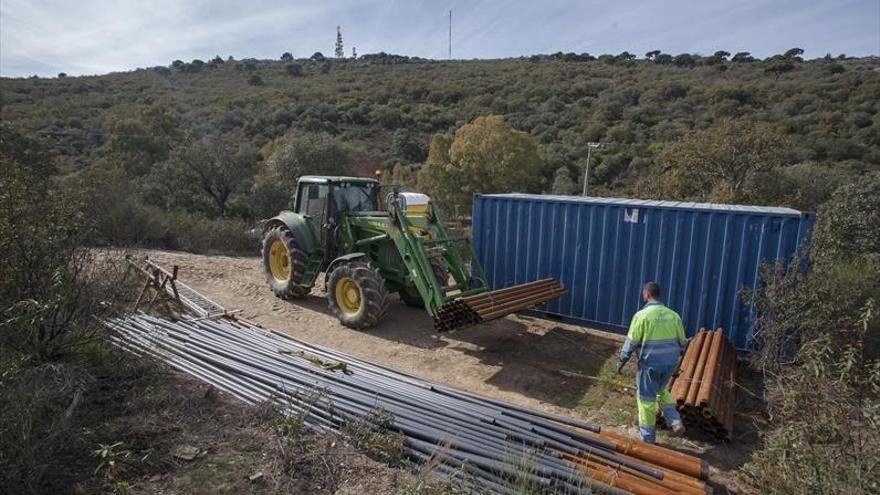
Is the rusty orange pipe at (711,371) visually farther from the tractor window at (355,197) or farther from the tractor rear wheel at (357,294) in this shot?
the tractor window at (355,197)

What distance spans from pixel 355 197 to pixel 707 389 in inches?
254

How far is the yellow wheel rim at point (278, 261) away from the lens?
1012 centimetres

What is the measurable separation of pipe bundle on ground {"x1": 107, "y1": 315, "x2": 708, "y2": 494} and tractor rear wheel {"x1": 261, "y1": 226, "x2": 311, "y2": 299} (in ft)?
9.31

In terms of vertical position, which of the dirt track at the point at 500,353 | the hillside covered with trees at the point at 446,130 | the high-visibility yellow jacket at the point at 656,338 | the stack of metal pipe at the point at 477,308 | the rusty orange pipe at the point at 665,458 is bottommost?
the dirt track at the point at 500,353

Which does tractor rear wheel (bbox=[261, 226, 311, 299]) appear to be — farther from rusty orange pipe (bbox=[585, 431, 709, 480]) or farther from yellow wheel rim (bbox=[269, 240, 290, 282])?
rusty orange pipe (bbox=[585, 431, 709, 480])

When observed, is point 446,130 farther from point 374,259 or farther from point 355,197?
point 374,259

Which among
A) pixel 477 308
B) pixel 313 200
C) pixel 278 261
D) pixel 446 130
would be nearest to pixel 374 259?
pixel 313 200

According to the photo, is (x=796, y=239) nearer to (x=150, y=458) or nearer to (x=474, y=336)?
(x=474, y=336)

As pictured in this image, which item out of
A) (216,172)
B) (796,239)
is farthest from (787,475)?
(216,172)

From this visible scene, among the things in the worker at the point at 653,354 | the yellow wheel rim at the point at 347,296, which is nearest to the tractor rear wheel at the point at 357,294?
the yellow wheel rim at the point at 347,296

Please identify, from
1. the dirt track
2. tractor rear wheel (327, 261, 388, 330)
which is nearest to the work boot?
the dirt track

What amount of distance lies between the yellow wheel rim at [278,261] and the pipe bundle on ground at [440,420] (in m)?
3.61

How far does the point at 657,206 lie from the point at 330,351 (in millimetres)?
5160

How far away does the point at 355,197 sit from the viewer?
30.9 ft
